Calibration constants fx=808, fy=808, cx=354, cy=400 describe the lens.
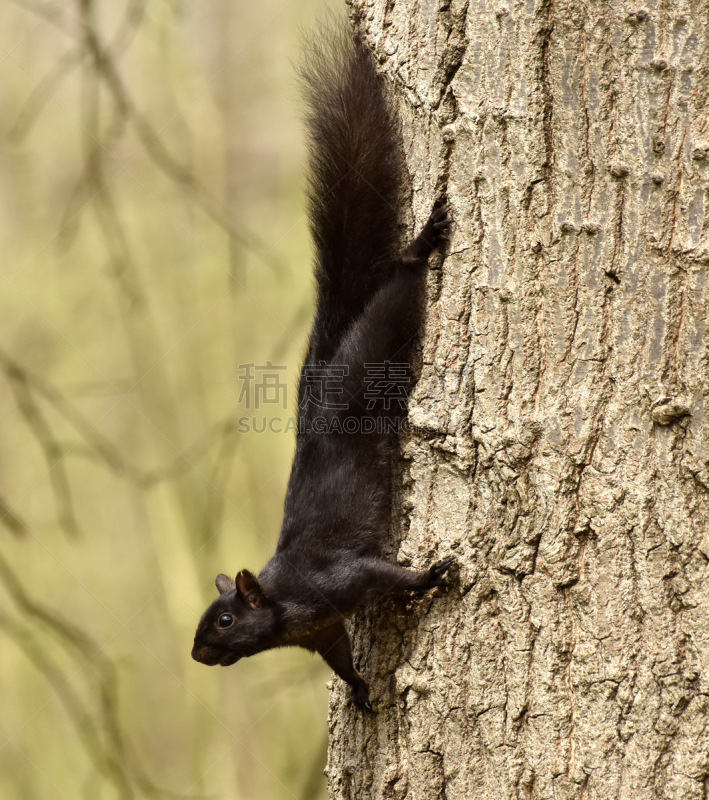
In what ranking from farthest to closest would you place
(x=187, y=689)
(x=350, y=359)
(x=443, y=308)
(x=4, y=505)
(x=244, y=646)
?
(x=187, y=689)
(x=4, y=505)
(x=244, y=646)
(x=350, y=359)
(x=443, y=308)

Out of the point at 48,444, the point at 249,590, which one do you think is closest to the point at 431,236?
the point at 249,590

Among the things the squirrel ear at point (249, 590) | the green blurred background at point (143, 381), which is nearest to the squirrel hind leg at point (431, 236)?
the squirrel ear at point (249, 590)

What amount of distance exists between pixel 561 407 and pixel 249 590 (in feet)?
2.05

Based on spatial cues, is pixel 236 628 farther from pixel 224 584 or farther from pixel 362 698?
pixel 362 698

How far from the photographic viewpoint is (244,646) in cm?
140

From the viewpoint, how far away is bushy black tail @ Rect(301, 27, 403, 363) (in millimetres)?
1267

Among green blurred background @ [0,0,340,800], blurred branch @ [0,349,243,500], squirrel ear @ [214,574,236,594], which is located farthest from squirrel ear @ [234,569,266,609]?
blurred branch @ [0,349,243,500]

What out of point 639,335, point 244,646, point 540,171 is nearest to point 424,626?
point 244,646

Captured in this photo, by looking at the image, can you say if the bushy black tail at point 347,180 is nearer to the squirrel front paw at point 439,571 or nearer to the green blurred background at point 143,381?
the squirrel front paw at point 439,571

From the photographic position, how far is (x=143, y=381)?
2.84 metres

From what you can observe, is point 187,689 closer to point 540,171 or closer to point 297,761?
point 297,761

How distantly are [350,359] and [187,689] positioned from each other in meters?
2.10

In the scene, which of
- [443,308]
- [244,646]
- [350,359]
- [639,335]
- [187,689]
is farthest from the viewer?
[187,689]

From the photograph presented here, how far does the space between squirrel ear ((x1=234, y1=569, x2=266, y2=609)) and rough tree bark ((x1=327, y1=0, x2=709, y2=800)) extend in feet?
0.93
